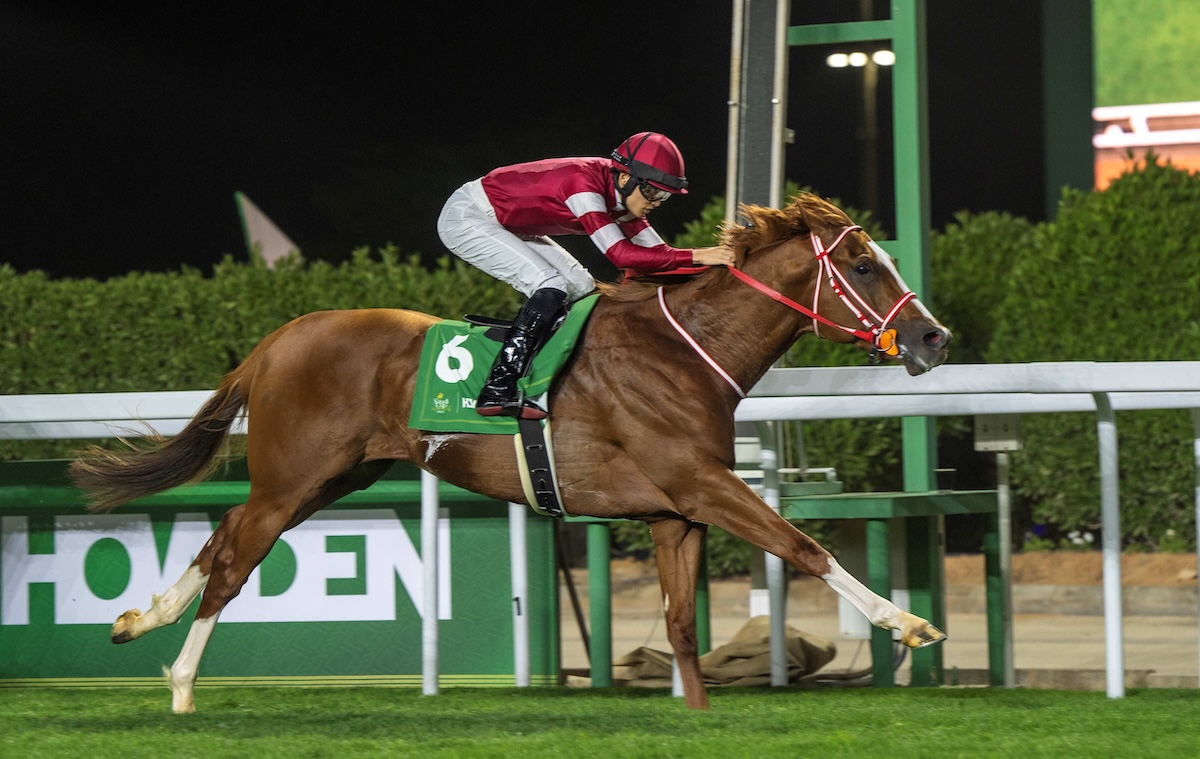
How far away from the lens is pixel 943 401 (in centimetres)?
436

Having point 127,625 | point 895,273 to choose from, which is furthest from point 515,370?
point 127,625

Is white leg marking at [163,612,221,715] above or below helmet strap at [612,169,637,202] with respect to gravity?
below

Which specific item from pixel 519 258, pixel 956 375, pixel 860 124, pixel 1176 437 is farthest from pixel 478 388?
pixel 860 124

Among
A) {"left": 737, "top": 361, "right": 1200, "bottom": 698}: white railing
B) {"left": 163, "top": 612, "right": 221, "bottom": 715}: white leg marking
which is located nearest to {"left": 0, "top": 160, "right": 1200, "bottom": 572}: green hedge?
{"left": 737, "top": 361, "right": 1200, "bottom": 698}: white railing

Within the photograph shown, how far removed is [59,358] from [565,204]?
635cm

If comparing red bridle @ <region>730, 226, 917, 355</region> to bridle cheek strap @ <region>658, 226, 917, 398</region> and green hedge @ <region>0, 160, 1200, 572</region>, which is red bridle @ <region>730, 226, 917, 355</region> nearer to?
bridle cheek strap @ <region>658, 226, 917, 398</region>

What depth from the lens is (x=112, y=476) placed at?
14.9 ft

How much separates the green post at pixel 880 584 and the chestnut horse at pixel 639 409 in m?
0.71

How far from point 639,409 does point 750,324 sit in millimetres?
399

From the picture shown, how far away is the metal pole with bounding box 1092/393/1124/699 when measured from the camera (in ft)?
13.5

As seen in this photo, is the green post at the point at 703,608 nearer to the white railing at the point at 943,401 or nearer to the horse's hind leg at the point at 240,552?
the white railing at the point at 943,401

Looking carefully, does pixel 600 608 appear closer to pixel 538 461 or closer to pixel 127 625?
pixel 538 461

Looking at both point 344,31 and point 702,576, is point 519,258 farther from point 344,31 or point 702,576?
point 344,31

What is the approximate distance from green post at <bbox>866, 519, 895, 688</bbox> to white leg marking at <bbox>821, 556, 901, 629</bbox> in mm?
980
